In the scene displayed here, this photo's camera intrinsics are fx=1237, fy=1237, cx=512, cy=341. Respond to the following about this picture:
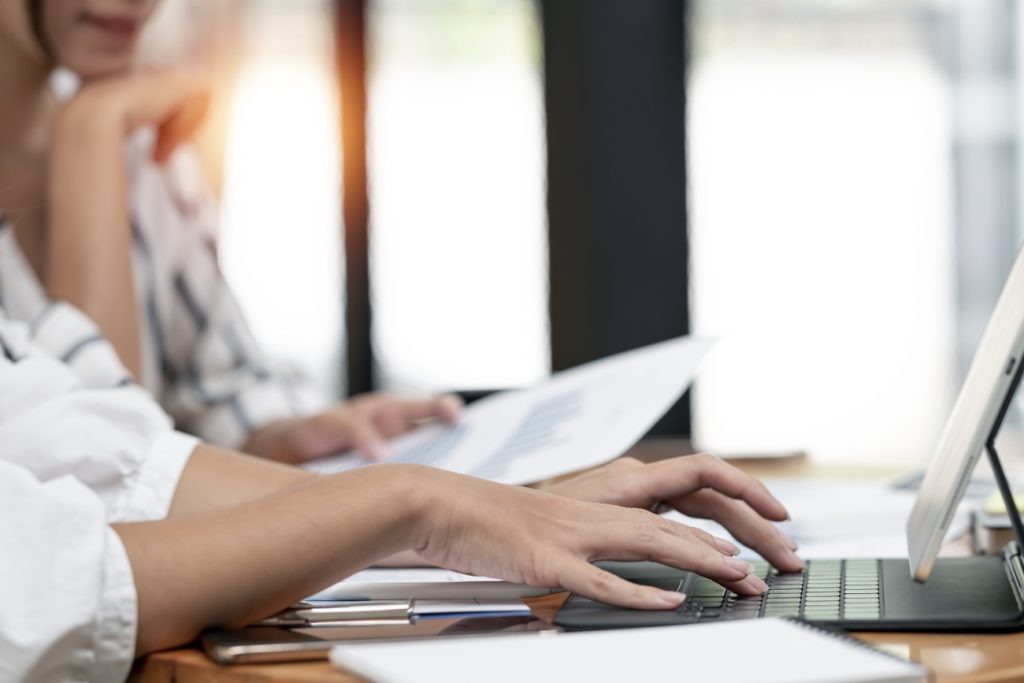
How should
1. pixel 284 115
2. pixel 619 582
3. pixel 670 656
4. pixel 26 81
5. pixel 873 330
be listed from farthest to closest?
pixel 873 330 → pixel 284 115 → pixel 26 81 → pixel 619 582 → pixel 670 656

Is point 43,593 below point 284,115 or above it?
below

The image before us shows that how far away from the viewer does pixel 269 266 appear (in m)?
3.11

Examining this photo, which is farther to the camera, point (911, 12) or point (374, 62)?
point (911, 12)

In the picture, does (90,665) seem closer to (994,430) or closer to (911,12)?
(994,430)

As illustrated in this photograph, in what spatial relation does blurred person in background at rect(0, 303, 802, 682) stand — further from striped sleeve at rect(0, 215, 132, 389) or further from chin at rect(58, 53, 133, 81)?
chin at rect(58, 53, 133, 81)

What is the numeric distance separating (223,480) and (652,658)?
374 millimetres

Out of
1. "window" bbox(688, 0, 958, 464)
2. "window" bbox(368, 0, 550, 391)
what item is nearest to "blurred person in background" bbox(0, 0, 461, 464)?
"window" bbox(368, 0, 550, 391)

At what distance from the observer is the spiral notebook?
0.43m

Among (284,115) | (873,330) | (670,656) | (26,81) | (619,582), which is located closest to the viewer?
(670,656)

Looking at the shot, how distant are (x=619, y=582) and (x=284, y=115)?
2.69 m

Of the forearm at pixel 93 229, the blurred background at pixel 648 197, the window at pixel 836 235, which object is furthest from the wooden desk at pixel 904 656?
the window at pixel 836 235

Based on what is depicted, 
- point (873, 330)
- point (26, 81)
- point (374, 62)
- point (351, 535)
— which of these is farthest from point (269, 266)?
point (351, 535)

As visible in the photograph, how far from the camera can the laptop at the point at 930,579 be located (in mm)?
548

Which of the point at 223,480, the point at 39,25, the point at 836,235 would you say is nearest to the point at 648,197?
the point at 836,235
